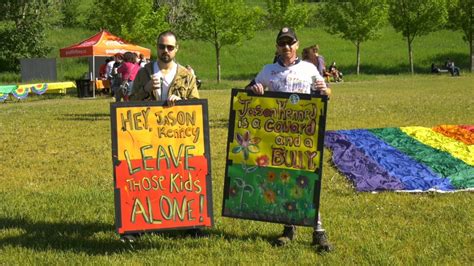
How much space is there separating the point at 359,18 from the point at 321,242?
124ft

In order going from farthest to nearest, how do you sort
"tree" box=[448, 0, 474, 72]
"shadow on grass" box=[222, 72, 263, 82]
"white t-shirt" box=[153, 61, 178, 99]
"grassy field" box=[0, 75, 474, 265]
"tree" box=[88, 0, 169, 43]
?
"tree" box=[448, 0, 474, 72] → "shadow on grass" box=[222, 72, 263, 82] → "tree" box=[88, 0, 169, 43] → "white t-shirt" box=[153, 61, 178, 99] → "grassy field" box=[0, 75, 474, 265]

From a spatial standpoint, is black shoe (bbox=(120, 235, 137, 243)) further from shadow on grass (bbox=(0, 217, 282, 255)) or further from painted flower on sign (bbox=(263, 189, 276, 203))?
painted flower on sign (bbox=(263, 189, 276, 203))

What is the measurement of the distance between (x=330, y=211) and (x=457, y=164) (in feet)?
10.2

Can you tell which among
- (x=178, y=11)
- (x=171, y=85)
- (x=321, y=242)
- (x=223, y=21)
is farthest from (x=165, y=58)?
(x=178, y=11)

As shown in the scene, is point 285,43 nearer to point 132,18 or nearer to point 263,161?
point 263,161

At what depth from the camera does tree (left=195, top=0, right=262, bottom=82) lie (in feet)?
118

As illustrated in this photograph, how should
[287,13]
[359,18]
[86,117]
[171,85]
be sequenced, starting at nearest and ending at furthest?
[171,85] < [86,117] < [359,18] < [287,13]

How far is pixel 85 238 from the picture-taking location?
5750mm

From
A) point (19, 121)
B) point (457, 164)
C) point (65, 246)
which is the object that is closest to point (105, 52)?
point (19, 121)

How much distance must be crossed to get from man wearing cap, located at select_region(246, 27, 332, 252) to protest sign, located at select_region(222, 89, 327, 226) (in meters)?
0.20

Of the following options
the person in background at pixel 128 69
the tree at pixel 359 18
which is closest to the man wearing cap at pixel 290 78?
the person in background at pixel 128 69

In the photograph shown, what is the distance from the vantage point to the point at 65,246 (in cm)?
552

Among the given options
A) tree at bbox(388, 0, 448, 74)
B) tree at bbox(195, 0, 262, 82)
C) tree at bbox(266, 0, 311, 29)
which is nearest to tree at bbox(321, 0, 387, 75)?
tree at bbox(388, 0, 448, 74)

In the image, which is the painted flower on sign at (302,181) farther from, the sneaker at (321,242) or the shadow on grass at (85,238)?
the shadow on grass at (85,238)
